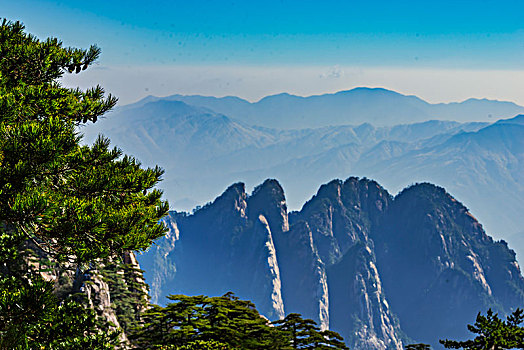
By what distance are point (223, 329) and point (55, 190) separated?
8.96 metres

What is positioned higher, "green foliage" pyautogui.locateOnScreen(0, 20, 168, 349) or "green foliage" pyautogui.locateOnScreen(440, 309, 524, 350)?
"green foliage" pyautogui.locateOnScreen(0, 20, 168, 349)

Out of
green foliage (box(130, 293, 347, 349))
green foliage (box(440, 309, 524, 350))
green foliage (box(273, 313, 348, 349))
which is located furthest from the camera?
green foliage (box(273, 313, 348, 349))

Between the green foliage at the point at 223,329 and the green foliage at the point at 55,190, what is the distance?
5.53 m

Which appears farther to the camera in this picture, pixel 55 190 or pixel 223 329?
Result: pixel 223 329

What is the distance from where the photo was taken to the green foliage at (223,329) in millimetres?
16062

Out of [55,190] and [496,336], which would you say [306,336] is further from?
[55,190]

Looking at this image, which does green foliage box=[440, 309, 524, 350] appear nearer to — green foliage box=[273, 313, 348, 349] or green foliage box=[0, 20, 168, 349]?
green foliage box=[273, 313, 348, 349]

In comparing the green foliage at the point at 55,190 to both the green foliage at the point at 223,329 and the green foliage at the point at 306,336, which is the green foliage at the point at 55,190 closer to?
the green foliage at the point at 223,329

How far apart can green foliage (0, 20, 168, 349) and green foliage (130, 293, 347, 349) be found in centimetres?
553

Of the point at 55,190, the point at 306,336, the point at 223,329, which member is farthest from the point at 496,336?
the point at 55,190

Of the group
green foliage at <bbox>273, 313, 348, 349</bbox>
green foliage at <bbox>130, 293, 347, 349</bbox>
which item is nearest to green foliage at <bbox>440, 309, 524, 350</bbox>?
green foliage at <bbox>273, 313, 348, 349</bbox>

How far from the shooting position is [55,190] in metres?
10.1

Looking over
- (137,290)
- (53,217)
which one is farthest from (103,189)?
(137,290)

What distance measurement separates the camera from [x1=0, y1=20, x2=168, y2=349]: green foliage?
8.51m
